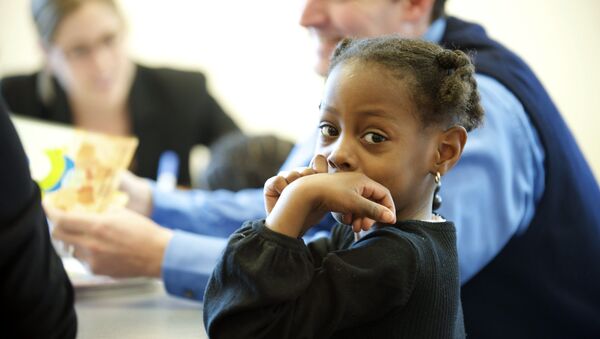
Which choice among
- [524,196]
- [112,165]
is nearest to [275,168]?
[112,165]

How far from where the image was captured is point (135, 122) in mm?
2270

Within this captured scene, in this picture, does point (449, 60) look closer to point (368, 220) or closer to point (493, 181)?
point (368, 220)

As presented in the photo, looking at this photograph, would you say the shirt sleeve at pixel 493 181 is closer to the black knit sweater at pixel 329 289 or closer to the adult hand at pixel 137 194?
the black knit sweater at pixel 329 289

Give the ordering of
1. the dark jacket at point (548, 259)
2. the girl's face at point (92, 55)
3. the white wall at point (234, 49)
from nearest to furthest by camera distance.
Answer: the dark jacket at point (548, 259), the girl's face at point (92, 55), the white wall at point (234, 49)

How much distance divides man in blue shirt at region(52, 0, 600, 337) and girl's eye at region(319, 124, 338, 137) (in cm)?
24

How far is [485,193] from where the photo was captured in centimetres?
88

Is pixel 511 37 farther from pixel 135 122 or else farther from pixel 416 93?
pixel 416 93

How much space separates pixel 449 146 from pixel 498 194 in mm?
242

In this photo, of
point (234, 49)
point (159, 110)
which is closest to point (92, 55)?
point (159, 110)

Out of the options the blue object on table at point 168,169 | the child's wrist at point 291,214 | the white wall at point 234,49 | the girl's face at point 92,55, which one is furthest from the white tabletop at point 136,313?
the white wall at point 234,49

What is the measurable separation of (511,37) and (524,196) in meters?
1.33

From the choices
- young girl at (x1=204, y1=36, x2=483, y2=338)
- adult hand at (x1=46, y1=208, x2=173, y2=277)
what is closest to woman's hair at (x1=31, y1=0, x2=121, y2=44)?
adult hand at (x1=46, y1=208, x2=173, y2=277)

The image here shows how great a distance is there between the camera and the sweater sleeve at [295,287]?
581mm

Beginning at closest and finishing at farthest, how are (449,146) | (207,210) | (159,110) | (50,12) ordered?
(449,146) < (207,210) < (50,12) < (159,110)
